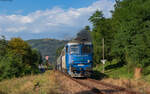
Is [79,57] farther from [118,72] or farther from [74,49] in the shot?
[118,72]

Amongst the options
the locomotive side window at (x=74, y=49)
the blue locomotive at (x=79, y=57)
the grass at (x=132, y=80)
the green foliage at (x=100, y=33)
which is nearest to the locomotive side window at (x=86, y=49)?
the blue locomotive at (x=79, y=57)

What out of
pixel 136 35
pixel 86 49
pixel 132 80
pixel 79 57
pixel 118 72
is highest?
pixel 136 35

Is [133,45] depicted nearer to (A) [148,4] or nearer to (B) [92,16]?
(A) [148,4]

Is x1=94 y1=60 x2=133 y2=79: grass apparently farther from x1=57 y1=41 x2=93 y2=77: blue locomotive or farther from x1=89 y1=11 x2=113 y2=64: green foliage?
x1=57 y1=41 x2=93 y2=77: blue locomotive

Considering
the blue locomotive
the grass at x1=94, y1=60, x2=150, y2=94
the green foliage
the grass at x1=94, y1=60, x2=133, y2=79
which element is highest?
the green foliage

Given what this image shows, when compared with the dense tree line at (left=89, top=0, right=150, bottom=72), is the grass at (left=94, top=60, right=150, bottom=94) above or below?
below

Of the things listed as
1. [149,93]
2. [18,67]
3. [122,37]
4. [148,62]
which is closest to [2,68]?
[18,67]

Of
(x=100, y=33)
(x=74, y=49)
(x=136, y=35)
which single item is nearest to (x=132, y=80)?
(x=74, y=49)

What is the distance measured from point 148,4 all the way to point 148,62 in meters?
8.43

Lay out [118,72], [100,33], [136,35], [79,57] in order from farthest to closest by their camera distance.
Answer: [100,33] < [118,72] < [136,35] < [79,57]

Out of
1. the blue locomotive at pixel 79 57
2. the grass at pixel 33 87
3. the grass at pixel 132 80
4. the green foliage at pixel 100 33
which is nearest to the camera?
the grass at pixel 33 87

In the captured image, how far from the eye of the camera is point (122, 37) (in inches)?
1244

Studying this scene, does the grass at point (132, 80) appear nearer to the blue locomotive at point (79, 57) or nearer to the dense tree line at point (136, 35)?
the dense tree line at point (136, 35)

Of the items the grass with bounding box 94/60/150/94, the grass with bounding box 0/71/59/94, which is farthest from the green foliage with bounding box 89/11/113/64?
the grass with bounding box 0/71/59/94
